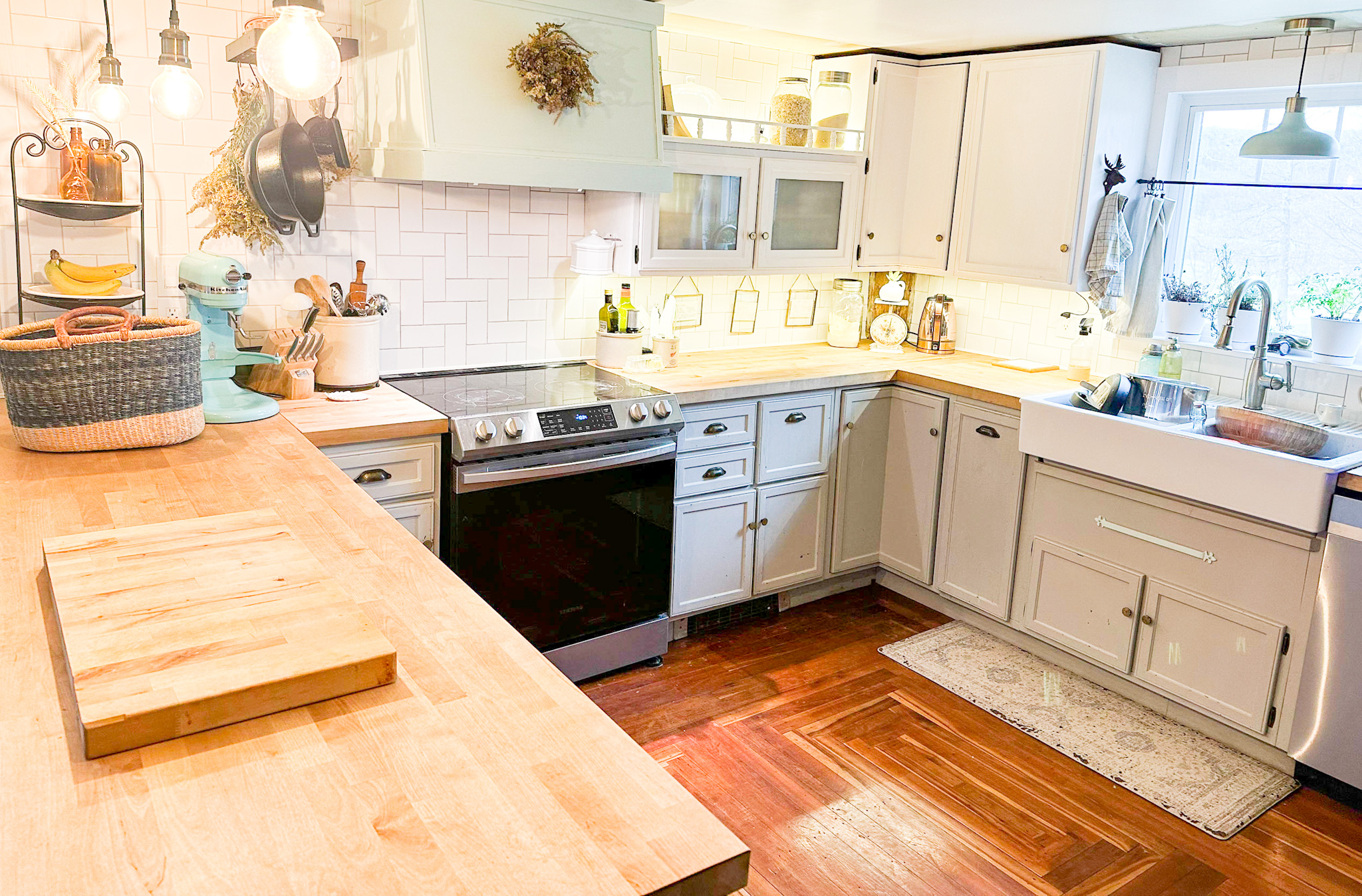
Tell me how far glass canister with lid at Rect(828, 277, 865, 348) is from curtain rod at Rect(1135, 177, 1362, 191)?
124cm

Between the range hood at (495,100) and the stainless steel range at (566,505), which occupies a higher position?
the range hood at (495,100)

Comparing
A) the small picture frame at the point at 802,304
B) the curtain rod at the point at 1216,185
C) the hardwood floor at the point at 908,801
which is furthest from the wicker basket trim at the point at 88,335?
the curtain rod at the point at 1216,185

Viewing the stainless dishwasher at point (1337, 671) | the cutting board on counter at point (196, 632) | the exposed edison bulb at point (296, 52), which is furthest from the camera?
the stainless dishwasher at point (1337, 671)

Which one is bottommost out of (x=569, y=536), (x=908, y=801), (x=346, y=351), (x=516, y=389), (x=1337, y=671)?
(x=908, y=801)

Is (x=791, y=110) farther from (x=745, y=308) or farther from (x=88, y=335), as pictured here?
(x=88, y=335)

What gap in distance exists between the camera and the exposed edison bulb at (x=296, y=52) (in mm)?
1800

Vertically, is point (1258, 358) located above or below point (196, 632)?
above

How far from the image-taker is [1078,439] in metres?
3.42

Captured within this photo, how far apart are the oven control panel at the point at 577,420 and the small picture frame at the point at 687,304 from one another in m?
1.02

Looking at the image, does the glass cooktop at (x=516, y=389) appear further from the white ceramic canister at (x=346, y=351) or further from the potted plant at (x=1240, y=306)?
the potted plant at (x=1240, y=306)

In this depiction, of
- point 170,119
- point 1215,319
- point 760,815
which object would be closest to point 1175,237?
point 1215,319

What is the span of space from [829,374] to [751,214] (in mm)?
717

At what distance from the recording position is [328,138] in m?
3.09

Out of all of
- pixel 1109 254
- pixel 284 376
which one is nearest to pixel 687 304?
pixel 1109 254
